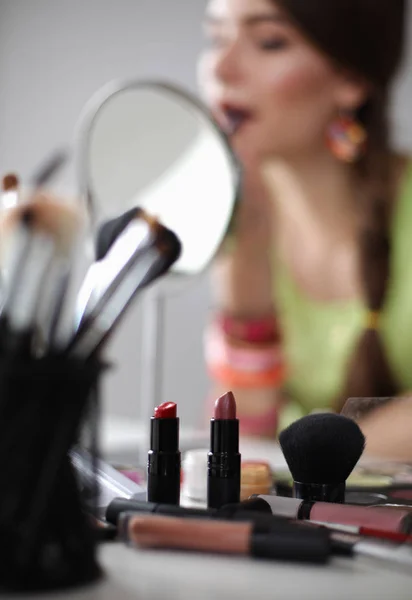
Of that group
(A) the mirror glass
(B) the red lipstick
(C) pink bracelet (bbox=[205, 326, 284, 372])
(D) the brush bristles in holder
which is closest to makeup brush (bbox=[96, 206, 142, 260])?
(B) the red lipstick

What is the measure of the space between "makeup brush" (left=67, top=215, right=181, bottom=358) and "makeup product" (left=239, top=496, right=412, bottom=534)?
0.16 metres

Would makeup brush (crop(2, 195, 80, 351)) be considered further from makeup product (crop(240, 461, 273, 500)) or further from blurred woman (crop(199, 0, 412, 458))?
blurred woman (crop(199, 0, 412, 458))

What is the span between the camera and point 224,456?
0.58 m

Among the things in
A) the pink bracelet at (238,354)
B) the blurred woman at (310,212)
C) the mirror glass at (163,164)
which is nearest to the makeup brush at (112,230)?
the mirror glass at (163,164)

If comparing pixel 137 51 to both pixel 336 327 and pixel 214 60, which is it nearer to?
pixel 214 60

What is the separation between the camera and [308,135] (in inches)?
60.6

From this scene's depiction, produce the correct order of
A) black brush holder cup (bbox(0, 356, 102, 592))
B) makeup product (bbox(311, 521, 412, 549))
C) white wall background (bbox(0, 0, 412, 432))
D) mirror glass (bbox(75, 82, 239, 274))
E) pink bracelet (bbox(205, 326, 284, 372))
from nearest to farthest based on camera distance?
black brush holder cup (bbox(0, 356, 102, 592)) < makeup product (bbox(311, 521, 412, 549)) < mirror glass (bbox(75, 82, 239, 274)) < pink bracelet (bbox(205, 326, 284, 372)) < white wall background (bbox(0, 0, 412, 432))

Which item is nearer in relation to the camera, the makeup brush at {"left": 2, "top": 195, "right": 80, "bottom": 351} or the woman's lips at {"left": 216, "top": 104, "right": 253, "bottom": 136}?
the makeup brush at {"left": 2, "top": 195, "right": 80, "bottom": 351}

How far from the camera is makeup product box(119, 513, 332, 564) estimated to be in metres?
0.45

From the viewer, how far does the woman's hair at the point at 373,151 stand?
143 cm

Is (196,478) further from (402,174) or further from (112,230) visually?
(402,174)

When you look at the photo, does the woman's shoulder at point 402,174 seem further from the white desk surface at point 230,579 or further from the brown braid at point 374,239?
the white desk surface at point 230,579

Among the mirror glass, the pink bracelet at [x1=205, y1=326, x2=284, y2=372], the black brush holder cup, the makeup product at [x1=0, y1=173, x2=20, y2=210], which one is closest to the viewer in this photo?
the black brush holder cup

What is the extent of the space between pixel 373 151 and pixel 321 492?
1.00m
